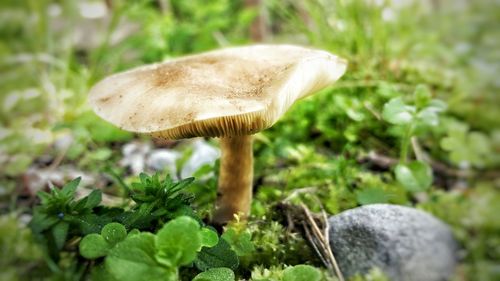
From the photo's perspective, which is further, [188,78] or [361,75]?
[361,75]

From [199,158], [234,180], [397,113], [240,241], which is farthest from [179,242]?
[199,158]

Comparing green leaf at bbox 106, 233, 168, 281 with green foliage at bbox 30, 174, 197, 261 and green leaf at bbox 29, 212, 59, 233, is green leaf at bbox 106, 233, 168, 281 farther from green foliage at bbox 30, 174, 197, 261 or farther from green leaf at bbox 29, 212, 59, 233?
green leaf at bbox 29, 212, 59, 233

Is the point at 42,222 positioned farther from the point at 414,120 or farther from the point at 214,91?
the point at 414,120

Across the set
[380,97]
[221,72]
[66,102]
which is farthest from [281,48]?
[66,102]

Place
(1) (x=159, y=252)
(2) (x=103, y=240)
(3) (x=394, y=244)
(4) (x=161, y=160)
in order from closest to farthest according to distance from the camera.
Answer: (1) (x=159, y=252) → (2) (x=103, y=240) → (3) (x=394, y=244) → (4) (x=161, y=160)

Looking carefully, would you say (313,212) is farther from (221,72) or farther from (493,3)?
(493,3)

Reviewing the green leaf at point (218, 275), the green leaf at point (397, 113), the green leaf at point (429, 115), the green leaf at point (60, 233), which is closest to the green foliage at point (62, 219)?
the green leaf at point (60, 233)
